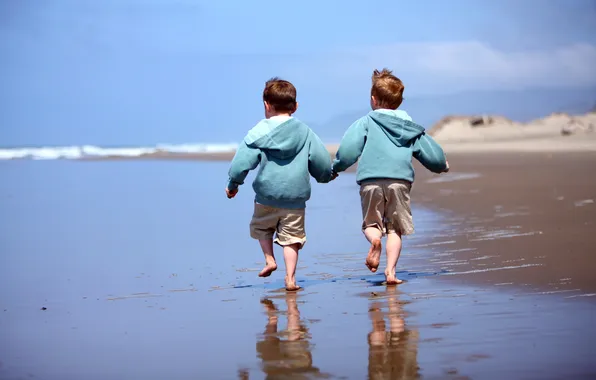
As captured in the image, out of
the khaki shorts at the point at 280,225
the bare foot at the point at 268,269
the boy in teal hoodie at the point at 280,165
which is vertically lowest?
the bare foot at the point at 268,269

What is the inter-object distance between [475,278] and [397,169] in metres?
0.79

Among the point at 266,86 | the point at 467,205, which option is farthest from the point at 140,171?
the point at 266,86

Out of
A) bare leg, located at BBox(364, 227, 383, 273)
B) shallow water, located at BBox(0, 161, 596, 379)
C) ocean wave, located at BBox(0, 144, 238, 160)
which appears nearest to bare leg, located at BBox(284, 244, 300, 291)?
shallow water, located at BBox(0, 161, 596, 379)

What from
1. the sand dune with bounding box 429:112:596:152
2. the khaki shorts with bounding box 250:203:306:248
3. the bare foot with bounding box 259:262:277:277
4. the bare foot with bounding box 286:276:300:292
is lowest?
the bare foot with bounding box 286:276:300:292

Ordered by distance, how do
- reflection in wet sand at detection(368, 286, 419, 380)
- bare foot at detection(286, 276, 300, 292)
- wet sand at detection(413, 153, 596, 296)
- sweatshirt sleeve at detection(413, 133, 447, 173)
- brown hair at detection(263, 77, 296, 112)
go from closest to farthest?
reflection in wet sand at detection(368, 286, 419, 380) → bare foot at detection(286, 276, 300, 292) → wet sand at detection(413, 153, 596, 296) → brown hair at detection(263, 77, 296, 112) → sweatshirt sleeve at detection(413, 133, 447, 173)

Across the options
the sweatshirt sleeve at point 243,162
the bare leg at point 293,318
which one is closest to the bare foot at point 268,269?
the bare leg at point 293,318

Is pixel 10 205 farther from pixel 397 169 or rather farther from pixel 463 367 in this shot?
pixel 463 367

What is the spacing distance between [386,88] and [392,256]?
3.31 feet

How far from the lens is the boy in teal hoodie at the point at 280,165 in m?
5.56

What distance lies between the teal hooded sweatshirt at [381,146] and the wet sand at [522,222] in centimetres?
73

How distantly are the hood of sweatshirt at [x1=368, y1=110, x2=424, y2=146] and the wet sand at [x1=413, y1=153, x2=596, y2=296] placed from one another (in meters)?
0.84

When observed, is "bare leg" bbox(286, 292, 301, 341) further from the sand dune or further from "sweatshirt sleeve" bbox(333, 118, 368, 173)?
the sand dune

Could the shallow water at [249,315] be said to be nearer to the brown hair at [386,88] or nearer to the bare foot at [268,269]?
the bare foot at [268,269]

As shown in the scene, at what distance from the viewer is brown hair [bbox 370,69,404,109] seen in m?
5.80
